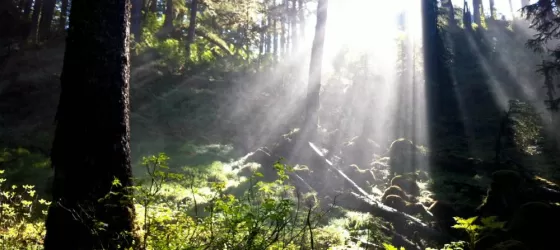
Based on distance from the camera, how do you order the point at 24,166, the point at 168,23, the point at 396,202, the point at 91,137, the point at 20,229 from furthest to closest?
the point at 168,23 → the point at 396,202 → the point at 24,166 → the point at 20,229 → the point at 91,137

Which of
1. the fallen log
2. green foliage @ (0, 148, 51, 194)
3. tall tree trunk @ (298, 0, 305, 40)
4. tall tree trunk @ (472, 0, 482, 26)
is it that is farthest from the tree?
tall tree trunk @ (472, 0, 482, 26)

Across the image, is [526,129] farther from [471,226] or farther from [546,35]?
[471,226]

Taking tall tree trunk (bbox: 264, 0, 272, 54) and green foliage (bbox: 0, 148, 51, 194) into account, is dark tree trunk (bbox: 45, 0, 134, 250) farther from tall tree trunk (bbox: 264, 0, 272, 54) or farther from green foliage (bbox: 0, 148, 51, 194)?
tall tree trunk (bbox: 264, 0, 272, 54)

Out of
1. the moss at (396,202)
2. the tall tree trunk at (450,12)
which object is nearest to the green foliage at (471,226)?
the moss at (396,202)

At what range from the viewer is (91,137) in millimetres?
3787

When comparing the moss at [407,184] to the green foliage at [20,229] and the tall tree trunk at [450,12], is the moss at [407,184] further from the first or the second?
the tall tree trunk at [450,12]

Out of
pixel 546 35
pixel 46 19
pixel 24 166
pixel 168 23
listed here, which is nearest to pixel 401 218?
pixel 24 166

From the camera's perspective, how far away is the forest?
12.4ft

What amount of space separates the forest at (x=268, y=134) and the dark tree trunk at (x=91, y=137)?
2 centimetres

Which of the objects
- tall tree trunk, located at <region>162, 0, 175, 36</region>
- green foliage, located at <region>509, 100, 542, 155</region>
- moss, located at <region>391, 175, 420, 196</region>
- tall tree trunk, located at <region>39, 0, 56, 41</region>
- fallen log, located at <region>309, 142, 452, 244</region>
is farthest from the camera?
tall tree trunk, located at <region>162, 0, 175, 36</region>

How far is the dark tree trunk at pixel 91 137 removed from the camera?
372 centimetres

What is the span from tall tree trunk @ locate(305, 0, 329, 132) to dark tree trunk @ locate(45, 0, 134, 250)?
1263cm

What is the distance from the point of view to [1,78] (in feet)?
54.3

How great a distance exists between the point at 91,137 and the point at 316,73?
14.3 meters
